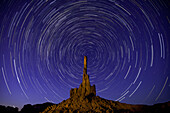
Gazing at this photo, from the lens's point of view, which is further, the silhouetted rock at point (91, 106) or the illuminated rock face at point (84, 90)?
the illuminated rock face at point (84, 90)

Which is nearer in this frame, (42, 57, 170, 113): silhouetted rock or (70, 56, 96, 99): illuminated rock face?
(42, 57, 170, 113): silhouetted rock

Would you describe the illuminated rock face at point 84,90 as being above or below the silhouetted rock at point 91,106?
above

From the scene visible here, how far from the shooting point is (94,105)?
170 ft

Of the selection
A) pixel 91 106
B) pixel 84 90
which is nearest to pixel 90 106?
pixel 91 106

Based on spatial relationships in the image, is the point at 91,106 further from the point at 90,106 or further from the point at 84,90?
the point at 84,90

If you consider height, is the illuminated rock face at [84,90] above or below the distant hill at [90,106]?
above

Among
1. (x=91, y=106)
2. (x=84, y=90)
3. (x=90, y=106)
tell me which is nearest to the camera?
(x=90, y=106)

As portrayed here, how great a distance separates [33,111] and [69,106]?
75.5 metres

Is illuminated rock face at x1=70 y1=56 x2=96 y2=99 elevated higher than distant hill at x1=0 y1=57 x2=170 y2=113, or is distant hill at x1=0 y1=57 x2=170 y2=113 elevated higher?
illuminated rock face at x1=70 y1=56 x2=96 y2=99

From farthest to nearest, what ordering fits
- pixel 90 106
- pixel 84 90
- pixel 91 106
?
pixel 84 90
pixel 91 106
pixel 90 106

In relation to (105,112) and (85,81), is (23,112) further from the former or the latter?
(105,112)

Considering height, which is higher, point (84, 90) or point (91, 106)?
point (84, 90)

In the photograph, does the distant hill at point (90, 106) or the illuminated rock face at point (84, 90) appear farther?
the illuminated rock face at point (84, 90)

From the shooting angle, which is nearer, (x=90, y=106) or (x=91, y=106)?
(x=90, y=106)
